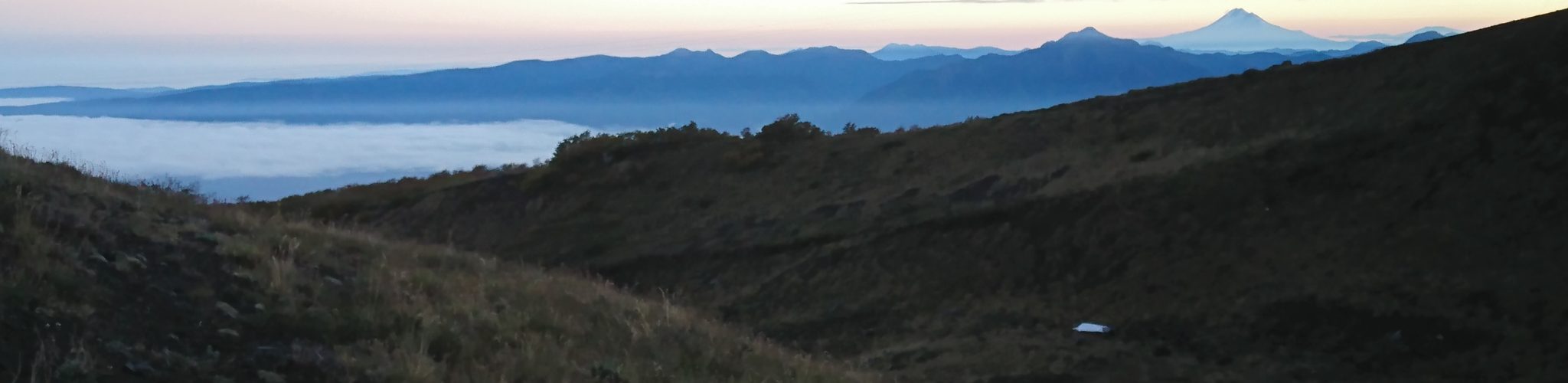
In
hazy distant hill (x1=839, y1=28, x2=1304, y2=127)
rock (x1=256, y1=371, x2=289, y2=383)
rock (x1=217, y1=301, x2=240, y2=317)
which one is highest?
rock (x1=217, y1=301, x2=240, y2=317)

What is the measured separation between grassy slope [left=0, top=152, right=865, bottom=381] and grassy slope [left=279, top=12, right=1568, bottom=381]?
2937 millimetres

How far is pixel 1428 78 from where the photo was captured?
46.5 ft

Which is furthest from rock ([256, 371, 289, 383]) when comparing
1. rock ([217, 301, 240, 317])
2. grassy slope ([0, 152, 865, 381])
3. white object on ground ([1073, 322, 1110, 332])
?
white object on ground ([1073, 322, 1110, 332])

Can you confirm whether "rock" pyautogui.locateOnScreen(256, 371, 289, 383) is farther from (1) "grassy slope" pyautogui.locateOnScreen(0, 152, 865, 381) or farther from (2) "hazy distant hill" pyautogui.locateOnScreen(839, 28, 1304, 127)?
(2) "hazy distant hill" pyautogui.locateOnScreen(839, 28, 1304, 127)

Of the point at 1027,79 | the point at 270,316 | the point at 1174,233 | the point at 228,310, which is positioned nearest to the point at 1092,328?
the point at 1174,233

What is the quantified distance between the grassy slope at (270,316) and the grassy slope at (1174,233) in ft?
9.64

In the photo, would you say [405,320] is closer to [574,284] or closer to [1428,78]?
[574,284]

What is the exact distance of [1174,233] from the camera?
37.5ft

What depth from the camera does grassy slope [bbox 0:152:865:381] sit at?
4.51 meters

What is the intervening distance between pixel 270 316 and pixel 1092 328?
23.0 feet

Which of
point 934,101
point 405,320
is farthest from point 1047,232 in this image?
point 934,101

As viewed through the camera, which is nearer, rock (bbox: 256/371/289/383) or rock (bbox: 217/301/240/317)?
rock (bbox: 256/371/289/383)

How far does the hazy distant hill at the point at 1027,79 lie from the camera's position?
140125mm

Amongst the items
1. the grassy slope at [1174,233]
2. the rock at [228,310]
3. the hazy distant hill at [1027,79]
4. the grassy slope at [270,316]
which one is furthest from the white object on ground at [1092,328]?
the hazy distant hill at [1027,79]
